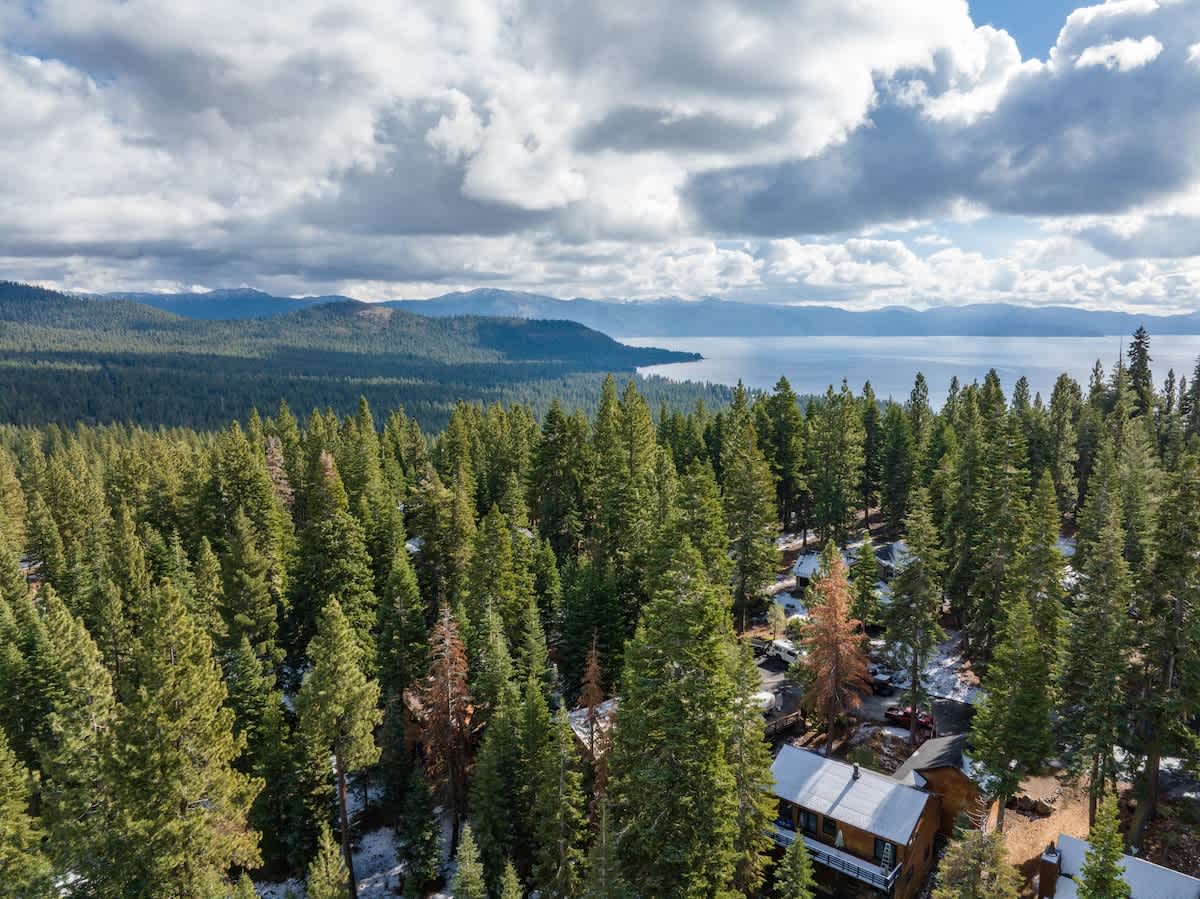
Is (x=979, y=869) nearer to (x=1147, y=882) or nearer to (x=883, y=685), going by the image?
(x=1147, y=882)

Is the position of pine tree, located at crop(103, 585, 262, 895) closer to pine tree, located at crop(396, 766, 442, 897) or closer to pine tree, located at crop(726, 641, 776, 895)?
pine tree, located at crop(396, 766, 442, 897)

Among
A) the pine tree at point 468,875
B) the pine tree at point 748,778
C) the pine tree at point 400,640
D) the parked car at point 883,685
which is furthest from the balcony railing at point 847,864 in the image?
the pine tree at point 400,640

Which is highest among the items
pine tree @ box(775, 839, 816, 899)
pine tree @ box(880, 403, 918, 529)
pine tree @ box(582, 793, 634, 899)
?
pine tree @ box(880, 403, 918, 529)

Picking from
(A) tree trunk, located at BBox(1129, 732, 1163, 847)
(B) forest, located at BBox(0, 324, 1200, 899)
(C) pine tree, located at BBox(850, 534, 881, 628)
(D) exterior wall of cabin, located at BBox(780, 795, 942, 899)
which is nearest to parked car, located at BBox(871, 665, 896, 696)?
(C) pine tree, located at BBox(850, 534, 881, 628)

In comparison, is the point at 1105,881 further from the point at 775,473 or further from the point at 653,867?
the point at 775,473

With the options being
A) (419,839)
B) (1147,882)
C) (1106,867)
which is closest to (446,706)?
(419,839)

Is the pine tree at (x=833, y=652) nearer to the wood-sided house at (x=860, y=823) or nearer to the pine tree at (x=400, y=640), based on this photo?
the wood-sided house at (x=860, y=823)
